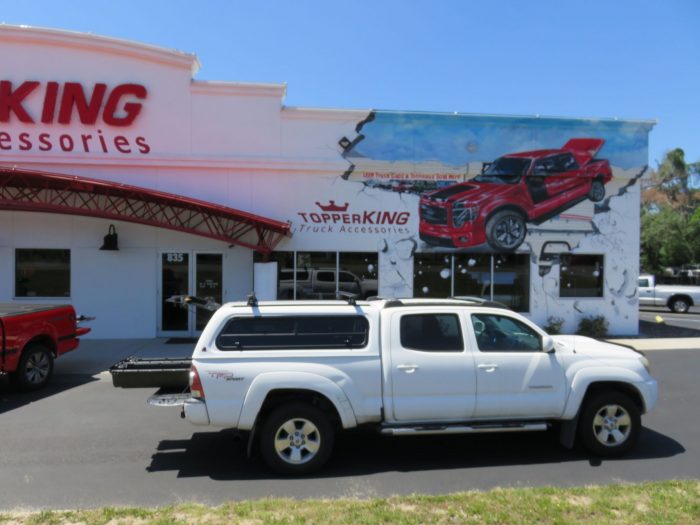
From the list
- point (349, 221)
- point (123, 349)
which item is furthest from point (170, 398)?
point (349, 221)

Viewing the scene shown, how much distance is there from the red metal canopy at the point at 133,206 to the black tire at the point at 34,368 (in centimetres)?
419

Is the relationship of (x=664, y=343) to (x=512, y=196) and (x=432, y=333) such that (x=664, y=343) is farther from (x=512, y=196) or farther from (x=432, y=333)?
(x=432, y=333)

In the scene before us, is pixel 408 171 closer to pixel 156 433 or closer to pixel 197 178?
pixel 197 178

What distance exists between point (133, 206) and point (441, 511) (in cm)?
1120

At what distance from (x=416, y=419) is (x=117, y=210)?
9781 millimetres

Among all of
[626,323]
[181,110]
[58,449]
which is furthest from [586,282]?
[58,449]

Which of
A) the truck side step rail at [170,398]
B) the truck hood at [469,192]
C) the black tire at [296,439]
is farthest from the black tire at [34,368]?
the truck hood at [469,192]

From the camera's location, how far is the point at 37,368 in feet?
26.9

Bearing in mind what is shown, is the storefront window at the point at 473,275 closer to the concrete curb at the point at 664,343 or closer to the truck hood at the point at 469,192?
the truck hood at the point at 469,192

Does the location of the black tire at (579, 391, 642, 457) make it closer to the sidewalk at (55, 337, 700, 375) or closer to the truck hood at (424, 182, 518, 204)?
the sidewalk at (55, 337, 700, 375)

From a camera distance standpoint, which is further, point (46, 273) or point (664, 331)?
point (664, 331)

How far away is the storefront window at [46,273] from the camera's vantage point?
1298 centimetres

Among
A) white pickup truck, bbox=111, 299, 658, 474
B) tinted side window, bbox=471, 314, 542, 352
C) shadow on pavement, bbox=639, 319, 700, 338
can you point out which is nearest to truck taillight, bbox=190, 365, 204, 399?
white pickup truck, bbox=111, 299, 658, 474

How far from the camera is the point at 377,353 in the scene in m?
4.97
